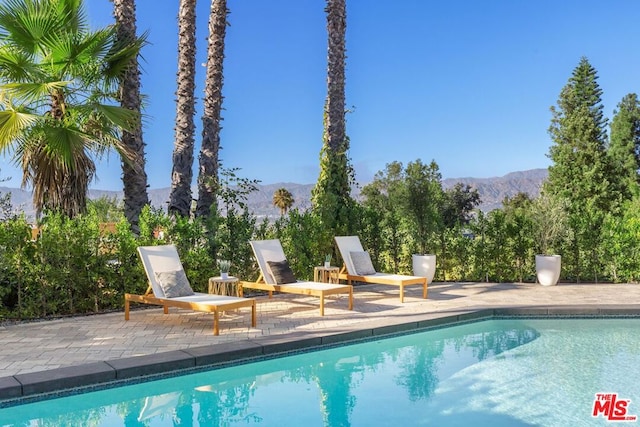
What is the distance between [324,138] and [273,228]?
9.59 feet

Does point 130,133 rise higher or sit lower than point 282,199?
lower

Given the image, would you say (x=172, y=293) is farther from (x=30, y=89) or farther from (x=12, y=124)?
(x=30, y=89)

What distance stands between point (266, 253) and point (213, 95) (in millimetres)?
4442

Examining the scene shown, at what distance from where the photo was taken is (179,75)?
42.2 feet

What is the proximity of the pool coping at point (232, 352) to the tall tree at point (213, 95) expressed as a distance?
5.76m

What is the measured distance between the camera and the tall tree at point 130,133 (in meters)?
11.2

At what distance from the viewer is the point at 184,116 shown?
1266cm

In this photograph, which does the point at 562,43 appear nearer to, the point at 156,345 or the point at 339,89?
the point at 339,89

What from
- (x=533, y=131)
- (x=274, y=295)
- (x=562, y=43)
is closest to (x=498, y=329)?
(x=274, y=295)

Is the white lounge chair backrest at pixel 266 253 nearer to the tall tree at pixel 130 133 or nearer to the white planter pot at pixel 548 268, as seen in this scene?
the tall tree at pixel 130 133

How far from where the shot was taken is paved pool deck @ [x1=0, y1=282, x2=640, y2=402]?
609 centimetres

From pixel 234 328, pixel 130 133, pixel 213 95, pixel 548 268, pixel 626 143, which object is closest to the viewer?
pixel 234 328

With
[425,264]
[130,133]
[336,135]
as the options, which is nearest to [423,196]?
[425,264]

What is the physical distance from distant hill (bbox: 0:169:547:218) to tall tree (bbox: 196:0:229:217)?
1.15m
